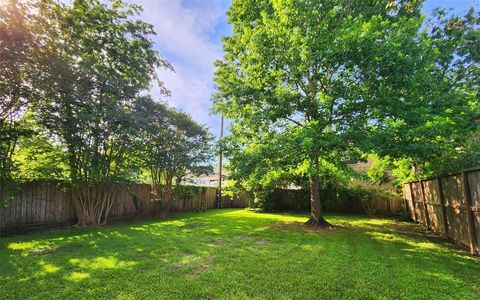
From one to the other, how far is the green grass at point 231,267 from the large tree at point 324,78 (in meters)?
2.68

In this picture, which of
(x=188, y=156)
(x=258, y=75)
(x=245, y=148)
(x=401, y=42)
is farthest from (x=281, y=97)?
(x=188, y=156)

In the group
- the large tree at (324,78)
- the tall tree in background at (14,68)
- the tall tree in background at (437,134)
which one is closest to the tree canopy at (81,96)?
the tall tree in background at (14,68)

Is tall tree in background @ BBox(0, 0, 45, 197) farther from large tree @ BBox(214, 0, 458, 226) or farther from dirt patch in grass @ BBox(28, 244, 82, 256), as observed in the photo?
large tree @ BBox(214, 0, 458, 226)

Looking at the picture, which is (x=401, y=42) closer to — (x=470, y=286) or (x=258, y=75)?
(x=258, y=75)

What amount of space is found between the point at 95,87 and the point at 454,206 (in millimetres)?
10331

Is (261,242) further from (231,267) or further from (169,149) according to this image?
(169,149)

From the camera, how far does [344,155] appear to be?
8.23 metres

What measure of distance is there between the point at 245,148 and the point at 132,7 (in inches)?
265

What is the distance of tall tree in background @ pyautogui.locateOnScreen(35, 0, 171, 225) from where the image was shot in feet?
23.3

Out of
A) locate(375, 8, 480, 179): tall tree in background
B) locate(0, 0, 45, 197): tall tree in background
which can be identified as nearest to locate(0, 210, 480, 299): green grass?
locate(375, 8, 480, 179): tall tree in background

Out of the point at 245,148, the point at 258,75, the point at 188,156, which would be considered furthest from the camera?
the point at 188,156

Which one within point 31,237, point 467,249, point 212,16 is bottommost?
point 467,249

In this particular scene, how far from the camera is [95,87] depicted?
7.90m

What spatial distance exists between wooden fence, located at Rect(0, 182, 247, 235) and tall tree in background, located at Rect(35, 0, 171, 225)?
50cm
